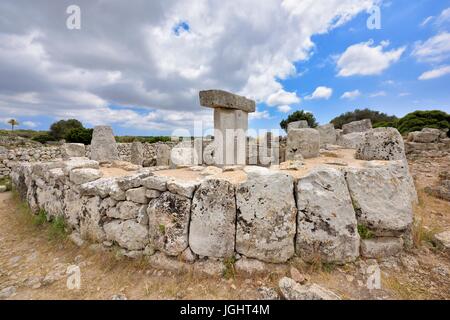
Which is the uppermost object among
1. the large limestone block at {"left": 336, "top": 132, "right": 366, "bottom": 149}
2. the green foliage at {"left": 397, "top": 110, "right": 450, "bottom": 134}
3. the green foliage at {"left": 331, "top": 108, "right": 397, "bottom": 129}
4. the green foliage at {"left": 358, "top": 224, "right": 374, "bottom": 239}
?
the green foliage at {"left": 331, "top": 108, "right": 397, "bottom": 129}

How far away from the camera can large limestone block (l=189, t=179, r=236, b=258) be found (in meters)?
2.90

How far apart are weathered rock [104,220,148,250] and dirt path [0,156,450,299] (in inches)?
8.0

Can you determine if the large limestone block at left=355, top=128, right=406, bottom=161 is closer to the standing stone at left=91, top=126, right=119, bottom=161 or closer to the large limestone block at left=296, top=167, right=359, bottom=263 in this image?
the large limestone block at left=296, top=167, right=359, bottom=263

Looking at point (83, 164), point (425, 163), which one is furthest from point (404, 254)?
point (425, 163)

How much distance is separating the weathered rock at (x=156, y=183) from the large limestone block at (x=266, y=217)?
1.07 metres

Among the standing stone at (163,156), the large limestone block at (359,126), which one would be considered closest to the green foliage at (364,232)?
the standing stone at (163,156)

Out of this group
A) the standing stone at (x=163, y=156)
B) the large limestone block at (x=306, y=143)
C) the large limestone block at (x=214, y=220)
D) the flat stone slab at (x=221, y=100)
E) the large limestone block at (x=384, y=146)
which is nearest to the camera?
the large limestone block at (x=214, y=220)

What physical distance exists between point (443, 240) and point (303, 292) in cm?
255

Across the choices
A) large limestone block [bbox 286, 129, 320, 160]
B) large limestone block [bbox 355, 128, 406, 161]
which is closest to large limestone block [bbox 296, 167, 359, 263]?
large limestone block [bbox 355, 128, 406, 161]

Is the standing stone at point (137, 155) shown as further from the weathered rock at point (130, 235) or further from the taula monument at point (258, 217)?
the weathered rock at point (130, 235)

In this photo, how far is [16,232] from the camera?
15.2 ft

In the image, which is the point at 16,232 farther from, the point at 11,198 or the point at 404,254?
the point at 404,254

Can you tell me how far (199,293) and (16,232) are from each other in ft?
15.0

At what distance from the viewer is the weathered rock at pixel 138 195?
10.8ft
